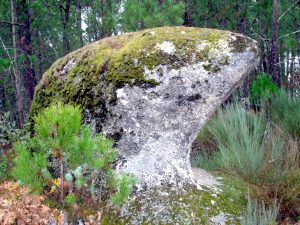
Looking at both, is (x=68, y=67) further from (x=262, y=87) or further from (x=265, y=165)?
(x=262, y=87)

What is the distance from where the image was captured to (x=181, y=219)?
288cm

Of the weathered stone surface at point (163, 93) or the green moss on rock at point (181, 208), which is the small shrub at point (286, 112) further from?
the green moss on rock at point (181, 208)

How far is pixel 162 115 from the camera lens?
3.20 metres

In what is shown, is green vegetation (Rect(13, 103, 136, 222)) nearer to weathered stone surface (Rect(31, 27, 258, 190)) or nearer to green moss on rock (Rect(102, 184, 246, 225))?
green moss on rock (Rect(102, 184, 246, 225))

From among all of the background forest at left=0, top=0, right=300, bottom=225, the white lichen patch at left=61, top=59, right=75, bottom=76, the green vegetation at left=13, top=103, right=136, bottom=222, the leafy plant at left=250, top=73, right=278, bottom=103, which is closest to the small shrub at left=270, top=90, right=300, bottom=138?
the background forest at left=0, top=0, right=300, bottom=225

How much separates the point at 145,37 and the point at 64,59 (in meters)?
0.98

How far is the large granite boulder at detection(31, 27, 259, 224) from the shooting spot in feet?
10.5

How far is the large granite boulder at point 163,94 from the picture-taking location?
319cm

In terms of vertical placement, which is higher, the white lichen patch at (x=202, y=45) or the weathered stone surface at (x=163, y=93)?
the white lichen patch at (x=202, y=45)

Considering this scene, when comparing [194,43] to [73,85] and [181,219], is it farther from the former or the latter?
[181,219]

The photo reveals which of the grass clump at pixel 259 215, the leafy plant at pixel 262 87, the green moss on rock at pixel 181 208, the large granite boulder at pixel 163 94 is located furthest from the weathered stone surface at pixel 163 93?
the leafy plant at pixel 262 87

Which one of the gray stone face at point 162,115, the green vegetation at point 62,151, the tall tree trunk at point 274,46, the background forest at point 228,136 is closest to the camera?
the green vegetation at point 62,151

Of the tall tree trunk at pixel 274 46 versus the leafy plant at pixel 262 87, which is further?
the tall tree trunk at pixel 274 46

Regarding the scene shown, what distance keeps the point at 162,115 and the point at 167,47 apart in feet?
1.85
